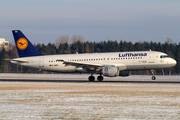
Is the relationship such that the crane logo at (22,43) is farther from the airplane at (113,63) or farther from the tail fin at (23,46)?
the airplane at (113,63)

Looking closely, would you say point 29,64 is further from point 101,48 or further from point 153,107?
point 101,48

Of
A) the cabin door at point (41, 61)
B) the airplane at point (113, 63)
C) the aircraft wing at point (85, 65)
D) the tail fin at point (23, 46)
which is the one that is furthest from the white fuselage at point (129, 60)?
the tail fin at point (23, 46)

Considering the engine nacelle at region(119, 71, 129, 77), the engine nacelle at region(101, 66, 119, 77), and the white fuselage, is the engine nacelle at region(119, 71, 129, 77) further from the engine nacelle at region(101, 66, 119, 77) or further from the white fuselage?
the engine nacelle at region(101, 66, 119, 77)

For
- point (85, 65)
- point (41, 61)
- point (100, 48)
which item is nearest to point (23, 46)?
point (41, 61)

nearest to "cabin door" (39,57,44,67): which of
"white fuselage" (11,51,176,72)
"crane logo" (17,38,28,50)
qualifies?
"crane logo" (17,38,28,50)

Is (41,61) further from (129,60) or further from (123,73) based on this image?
(129,60)

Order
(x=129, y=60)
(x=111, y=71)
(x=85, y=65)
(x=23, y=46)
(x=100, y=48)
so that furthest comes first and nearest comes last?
(x=100, y=48), (x=23, y=46), (x=85, y=65), (x=129, y=60), (x=111, y=71)

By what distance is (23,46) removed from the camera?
4234cm

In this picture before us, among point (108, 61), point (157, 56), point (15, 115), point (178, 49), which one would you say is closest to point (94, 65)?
point (108, 61)

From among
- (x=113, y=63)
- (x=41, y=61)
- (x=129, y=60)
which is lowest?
(x=113, y=63)

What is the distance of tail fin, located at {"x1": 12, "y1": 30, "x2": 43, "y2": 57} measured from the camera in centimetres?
4212

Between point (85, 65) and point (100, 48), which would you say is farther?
point (100, 48)

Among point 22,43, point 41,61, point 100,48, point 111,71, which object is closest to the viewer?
point 111,71

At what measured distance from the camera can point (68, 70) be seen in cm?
3969
